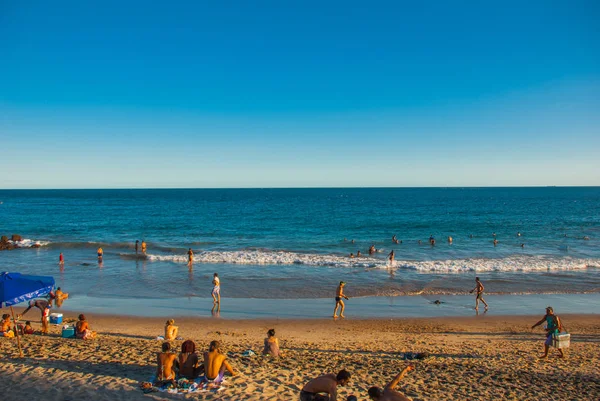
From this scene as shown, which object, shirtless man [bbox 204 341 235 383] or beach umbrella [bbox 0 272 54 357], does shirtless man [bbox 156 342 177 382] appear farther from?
beach umbrella [bbox 0 272 54 357]

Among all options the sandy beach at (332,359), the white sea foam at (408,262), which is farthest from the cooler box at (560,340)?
the white sea foam at (408,262)

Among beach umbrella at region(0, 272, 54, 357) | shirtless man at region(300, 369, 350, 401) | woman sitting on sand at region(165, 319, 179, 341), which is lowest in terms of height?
woman sitting on sand at region(165, 319, 179, 341)

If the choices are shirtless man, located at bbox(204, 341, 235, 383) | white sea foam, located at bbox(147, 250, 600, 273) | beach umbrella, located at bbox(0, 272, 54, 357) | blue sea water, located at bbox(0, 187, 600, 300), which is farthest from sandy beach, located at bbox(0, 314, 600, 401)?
white sea foam, located at bbox(147, 250, 600, 273)

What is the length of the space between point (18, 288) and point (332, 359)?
27.2 ft

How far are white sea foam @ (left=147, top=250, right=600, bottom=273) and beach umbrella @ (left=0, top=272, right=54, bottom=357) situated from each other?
18914 millimetres

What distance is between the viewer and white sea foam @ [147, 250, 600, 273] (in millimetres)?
26828

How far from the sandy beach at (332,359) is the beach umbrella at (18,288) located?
147cm

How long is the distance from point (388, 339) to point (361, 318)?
3.20 m

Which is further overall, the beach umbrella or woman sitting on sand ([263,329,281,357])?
woman sitting on sand ([263,329,281,357])

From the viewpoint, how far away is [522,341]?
43.3 feet

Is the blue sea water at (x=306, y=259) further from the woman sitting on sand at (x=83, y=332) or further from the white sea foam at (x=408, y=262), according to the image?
the woman sitting on sand at (x=83, y=332)

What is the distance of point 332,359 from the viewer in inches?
426

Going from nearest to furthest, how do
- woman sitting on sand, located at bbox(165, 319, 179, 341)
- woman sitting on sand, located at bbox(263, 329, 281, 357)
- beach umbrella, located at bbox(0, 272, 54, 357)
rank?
1. beach umbrella, located at bbox(0, 272, 54, 357)
2. woman sitting on sand, located at bbox(263, 329, 281, 357)
3. woman sitting on sand, located at bbox(165, 319, 179, 341)

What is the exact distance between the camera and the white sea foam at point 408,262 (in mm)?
26828
